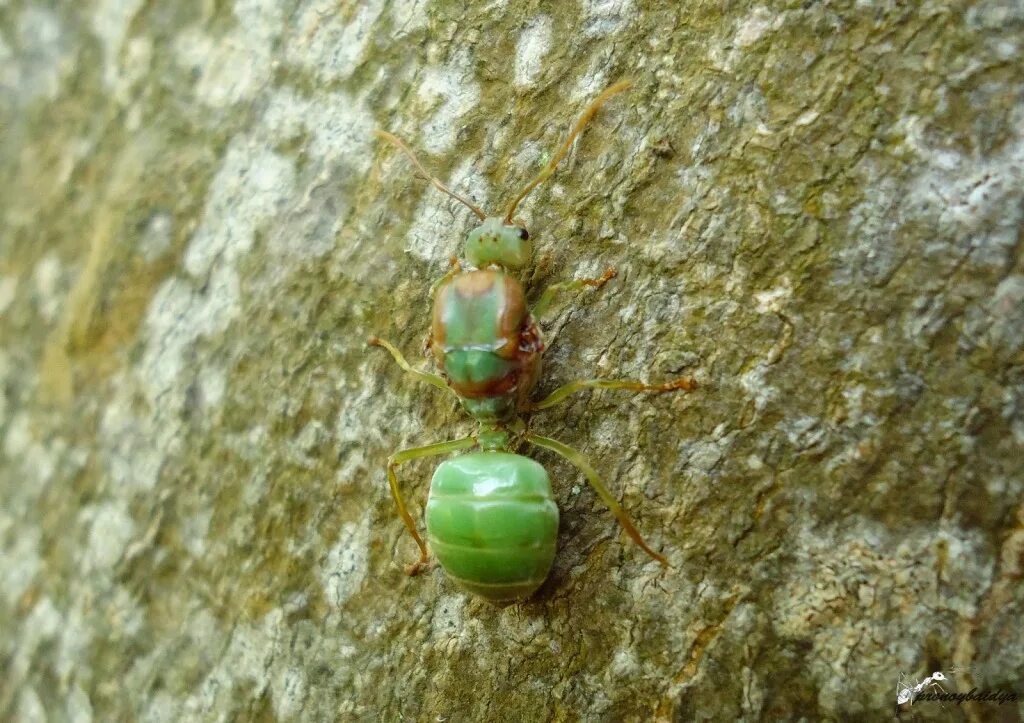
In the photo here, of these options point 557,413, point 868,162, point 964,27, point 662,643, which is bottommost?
point 662,643

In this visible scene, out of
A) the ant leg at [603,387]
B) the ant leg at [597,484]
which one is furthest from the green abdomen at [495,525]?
the ant leg at [603,387]

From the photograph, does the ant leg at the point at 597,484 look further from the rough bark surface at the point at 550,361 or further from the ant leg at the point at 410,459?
the ant leg at the point at 410,459

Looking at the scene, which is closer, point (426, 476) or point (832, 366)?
point (832, 366)

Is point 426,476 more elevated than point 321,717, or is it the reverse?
point 426,476

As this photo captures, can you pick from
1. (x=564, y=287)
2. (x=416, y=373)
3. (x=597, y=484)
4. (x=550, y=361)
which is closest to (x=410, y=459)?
(x=416, y=373)

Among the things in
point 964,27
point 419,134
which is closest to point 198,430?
point 419,134

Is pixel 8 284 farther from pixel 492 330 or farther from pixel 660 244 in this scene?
pixel 660 244

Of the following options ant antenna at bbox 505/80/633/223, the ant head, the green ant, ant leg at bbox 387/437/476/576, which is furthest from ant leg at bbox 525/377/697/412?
ant antenna at bbox 505/80/633/223

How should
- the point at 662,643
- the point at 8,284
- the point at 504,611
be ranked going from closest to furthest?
the point at 662,643 → the point at 504,611 → the point at 8,284
